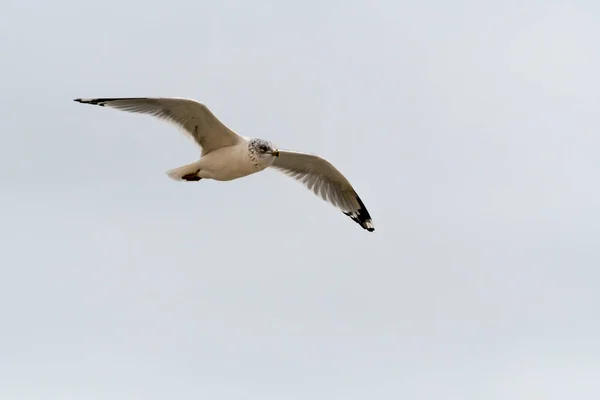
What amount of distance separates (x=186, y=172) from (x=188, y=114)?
0.75 m

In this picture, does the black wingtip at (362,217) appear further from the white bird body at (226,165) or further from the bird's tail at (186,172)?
the bird's tail at (186,172)

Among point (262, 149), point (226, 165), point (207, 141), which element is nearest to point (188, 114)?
point (207, 141)

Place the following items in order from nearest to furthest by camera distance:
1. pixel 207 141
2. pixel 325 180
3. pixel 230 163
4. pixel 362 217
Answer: pixel 230 163
pixel 207 141
pixel 325 180
pixel 362 217

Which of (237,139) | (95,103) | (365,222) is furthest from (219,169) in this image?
(365,222)

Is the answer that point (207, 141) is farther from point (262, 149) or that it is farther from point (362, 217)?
point (362, 217)

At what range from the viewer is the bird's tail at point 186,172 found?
1401 centimetres

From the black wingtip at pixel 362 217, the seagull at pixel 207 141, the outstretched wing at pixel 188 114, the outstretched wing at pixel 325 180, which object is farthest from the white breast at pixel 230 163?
the black wingtip at pixel 362 217

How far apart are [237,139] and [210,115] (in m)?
0.52

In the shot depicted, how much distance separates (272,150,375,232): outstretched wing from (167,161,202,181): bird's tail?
4.20ft

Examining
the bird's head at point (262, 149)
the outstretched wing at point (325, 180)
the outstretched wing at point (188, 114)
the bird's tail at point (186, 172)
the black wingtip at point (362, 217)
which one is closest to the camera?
the outstretched wing at point (188, 114)

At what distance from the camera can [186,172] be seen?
46.1 ft

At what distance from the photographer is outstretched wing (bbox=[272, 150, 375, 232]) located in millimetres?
15266

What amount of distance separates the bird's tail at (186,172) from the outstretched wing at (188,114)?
200 mm

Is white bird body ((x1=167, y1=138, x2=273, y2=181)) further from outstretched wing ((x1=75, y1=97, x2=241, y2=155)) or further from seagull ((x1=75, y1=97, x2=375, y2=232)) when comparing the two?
outstretched wing ((x1=75, y1=97, x2=241, y2=155))
